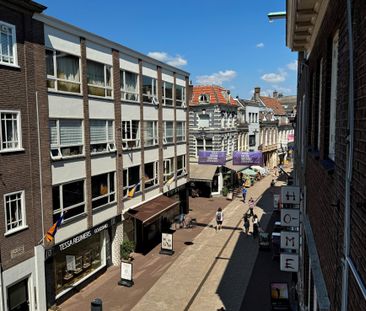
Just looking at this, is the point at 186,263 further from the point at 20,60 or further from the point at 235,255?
the point at 20,60

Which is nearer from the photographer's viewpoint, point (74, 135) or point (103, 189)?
point (74, 135)

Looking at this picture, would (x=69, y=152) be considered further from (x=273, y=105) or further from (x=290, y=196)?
(x=273, y=105)

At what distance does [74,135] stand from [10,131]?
11.5 feet

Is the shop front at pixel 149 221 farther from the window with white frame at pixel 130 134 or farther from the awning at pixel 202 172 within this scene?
the awning at pixel 202 172

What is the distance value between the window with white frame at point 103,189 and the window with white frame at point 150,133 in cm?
461

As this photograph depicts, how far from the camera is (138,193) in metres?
21.7

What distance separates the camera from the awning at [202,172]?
35259mm

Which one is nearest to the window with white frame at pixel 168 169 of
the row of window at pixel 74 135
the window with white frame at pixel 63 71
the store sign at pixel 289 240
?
the row of window at pixel 74 135

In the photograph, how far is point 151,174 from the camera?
23.8 m

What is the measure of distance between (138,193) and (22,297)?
31.2ft

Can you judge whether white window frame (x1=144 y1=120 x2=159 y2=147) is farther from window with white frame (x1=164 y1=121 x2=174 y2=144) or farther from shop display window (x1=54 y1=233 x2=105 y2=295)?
shop display window (x1=54 y1=233 x2=105 y2=295)

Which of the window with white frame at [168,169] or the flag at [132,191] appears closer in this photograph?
the flag at [132,191]

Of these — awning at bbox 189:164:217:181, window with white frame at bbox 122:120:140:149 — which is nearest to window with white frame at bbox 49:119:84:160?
window with white frame at bbox 122:120:140:149

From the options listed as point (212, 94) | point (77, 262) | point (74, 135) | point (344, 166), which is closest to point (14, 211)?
point (74, 135)
